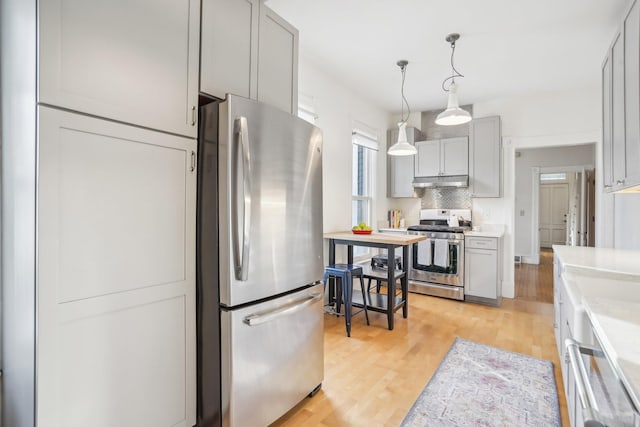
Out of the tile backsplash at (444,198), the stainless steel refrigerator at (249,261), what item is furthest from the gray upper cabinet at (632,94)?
the tile backsplash at (444,198)

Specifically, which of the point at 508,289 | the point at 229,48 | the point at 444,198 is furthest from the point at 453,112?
the point at 508,289

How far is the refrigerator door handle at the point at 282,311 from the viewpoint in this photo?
160 cm

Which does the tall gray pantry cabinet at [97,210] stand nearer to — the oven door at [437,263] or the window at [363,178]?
the window at [363,178]

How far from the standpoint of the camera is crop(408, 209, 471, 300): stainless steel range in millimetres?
4191

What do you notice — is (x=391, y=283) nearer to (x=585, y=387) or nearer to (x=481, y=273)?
(x=481, y=273)

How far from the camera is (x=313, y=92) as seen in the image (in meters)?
3.55

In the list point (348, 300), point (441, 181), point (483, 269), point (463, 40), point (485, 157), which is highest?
point (463, 40)

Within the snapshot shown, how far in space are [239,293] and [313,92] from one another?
105 inches

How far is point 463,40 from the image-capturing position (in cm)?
294

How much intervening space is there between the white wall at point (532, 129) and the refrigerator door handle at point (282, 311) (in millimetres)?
3555

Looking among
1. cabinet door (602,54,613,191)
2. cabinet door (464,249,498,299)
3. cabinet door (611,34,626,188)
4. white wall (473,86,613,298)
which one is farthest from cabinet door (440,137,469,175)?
cabinet door (611,34,626,188)

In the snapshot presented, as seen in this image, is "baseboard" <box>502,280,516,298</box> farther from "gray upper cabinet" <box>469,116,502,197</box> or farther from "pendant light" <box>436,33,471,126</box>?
"pendant light" <box>436,33,471,126</box>

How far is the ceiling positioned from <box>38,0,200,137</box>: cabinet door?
Result: 52.5 inches

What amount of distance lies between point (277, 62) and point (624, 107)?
2.07m
